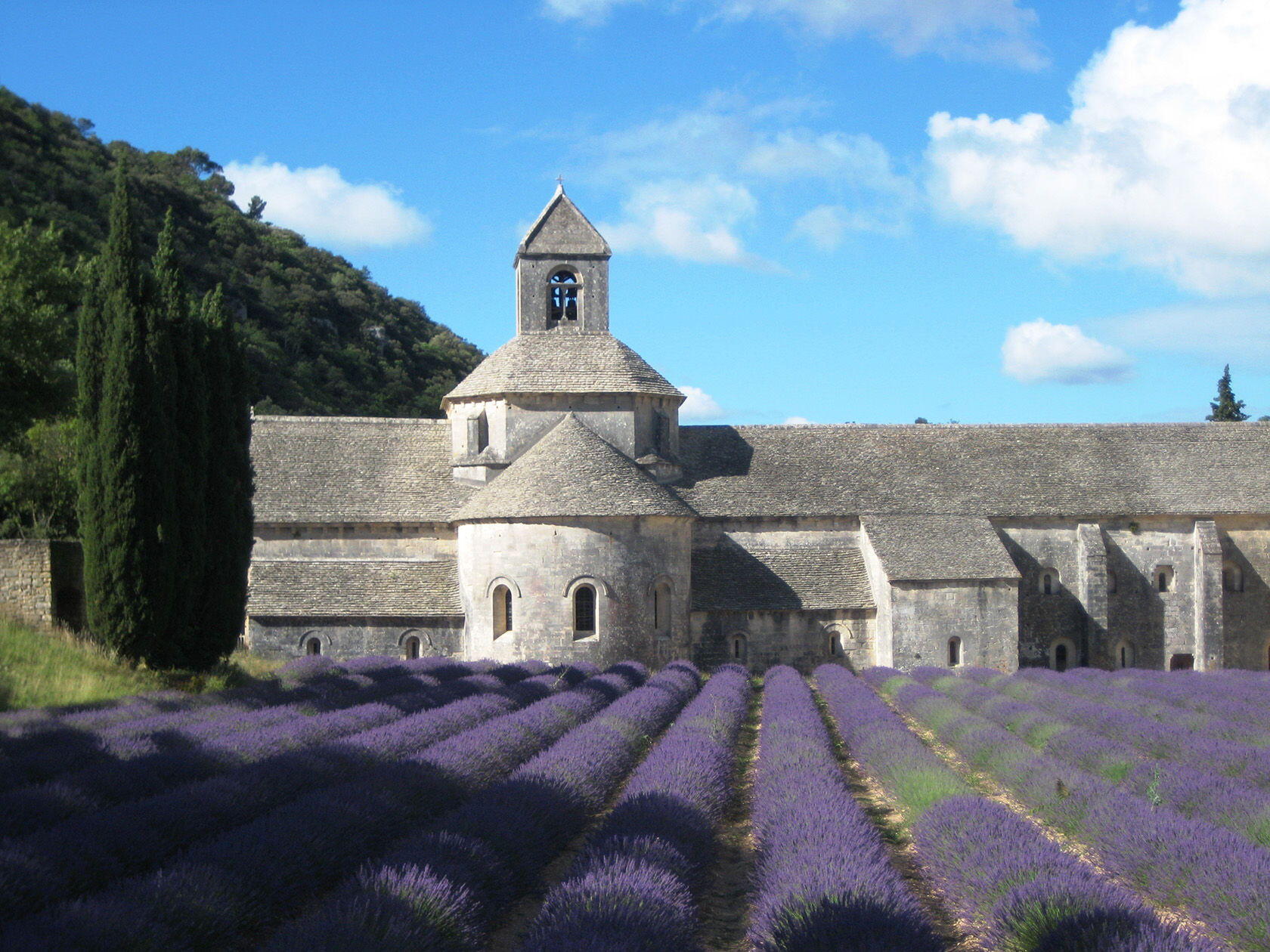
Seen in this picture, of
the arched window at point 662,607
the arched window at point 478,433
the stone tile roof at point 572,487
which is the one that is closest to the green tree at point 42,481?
the arched window at point 478,433

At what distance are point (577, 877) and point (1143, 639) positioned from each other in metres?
29.5

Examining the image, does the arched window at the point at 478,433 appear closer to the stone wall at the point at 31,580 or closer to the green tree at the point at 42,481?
the green tree at the point at 42,481

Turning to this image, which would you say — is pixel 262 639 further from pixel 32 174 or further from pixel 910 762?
pixel 32 174

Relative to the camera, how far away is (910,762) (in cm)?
1354

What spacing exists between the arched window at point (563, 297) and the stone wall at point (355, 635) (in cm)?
991

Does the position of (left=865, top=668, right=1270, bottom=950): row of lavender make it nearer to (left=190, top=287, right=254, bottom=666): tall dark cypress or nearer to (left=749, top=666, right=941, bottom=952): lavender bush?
(left=749, top=666, right=941, bottom=952): lavender bush

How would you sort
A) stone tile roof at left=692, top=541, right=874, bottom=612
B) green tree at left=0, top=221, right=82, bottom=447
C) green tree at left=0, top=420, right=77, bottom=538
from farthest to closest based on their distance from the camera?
1. green tree at left=0, top=420, right=77, bottom=538
2. stone tile roof at left=692, top=541, right=874, bottom=612
3. green tree at left=0, top=221, right=82, bottom=447

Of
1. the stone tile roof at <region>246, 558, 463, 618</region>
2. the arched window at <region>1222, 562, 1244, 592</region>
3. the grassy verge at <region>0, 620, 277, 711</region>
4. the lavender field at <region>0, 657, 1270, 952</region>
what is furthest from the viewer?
the arched window at <region>1222, 562, 1244, 592</region>

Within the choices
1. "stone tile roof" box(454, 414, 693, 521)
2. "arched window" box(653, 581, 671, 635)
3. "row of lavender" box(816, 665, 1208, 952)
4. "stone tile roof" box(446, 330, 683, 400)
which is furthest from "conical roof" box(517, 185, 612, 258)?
"row of lavender" box(816, 665, 1208, 952)

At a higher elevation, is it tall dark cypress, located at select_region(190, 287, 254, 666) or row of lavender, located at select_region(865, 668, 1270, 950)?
tall dark cypress, located at select_region(190, 287, 254, 666)

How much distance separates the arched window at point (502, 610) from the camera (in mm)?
28422

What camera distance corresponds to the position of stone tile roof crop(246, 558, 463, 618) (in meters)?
29.7

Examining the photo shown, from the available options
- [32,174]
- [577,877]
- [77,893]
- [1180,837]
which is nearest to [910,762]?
[1180,837]

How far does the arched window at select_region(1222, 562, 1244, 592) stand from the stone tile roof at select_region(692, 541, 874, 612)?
1130cm
